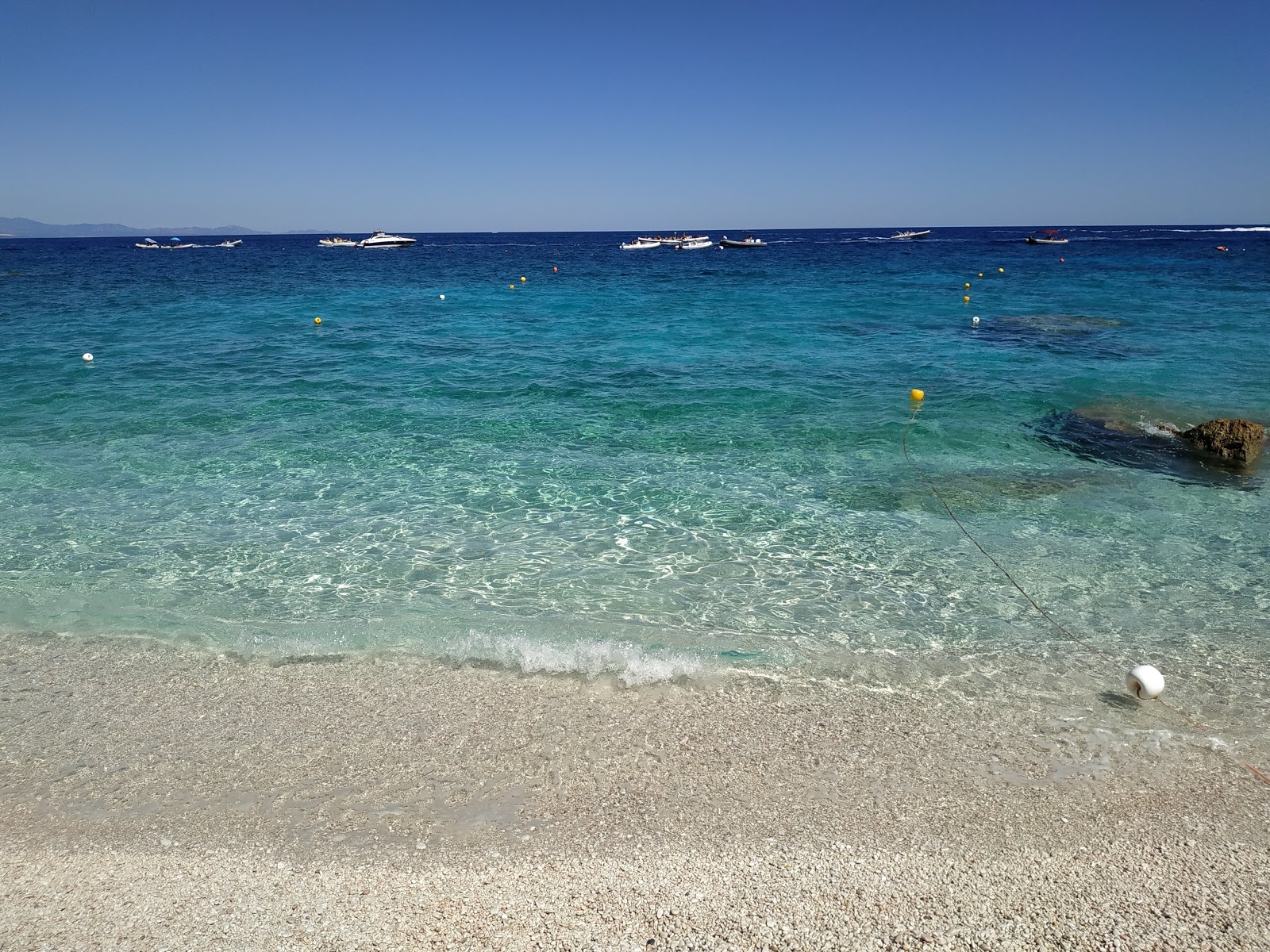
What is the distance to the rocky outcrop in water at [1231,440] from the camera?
11648 mm

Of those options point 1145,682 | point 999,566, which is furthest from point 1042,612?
point 1145,682

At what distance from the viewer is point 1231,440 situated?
11797 mm

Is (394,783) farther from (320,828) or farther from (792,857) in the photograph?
(792,857)

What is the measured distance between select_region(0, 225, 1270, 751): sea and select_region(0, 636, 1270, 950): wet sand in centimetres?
63

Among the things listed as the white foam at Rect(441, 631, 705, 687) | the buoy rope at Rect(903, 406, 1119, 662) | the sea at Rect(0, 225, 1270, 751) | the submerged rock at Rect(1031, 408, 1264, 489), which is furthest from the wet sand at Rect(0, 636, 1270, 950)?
the submerged rock at Rect(1031, 408, 1264, 489)

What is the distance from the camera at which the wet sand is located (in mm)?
4168

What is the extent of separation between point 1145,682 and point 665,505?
5.99 m

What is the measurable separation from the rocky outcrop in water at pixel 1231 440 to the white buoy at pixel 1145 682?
24.7ft

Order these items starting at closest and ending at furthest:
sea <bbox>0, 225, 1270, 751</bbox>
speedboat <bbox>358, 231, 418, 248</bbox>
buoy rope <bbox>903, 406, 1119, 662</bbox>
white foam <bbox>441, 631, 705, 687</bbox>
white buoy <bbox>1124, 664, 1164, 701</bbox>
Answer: white buoy <bbox>1124, 664, 1164, 701</bbox> → white foam <bbox>441, 631, 705, 687</bbox> → buoy rope <bbox>903, 406, 1119, 662</bbox> → sea <bbox>0, 225, 1270, 751</bbox> → speedboat <bbox>358, 231, 418, 248</bbox>

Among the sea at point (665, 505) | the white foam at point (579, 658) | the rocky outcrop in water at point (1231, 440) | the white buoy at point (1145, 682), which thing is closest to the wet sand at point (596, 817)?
the white buoy at point (1145, 682)

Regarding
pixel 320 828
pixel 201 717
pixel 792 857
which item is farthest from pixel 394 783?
pixel 792 857

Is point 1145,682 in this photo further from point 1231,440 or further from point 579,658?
point 1231,440

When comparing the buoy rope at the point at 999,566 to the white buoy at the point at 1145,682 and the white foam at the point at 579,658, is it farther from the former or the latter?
the white foam at the point at 579,658

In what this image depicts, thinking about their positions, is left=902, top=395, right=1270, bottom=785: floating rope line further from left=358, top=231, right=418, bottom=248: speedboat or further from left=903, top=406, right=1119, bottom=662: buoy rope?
left=358, top=231, right=418, bottom=248: speedboat
